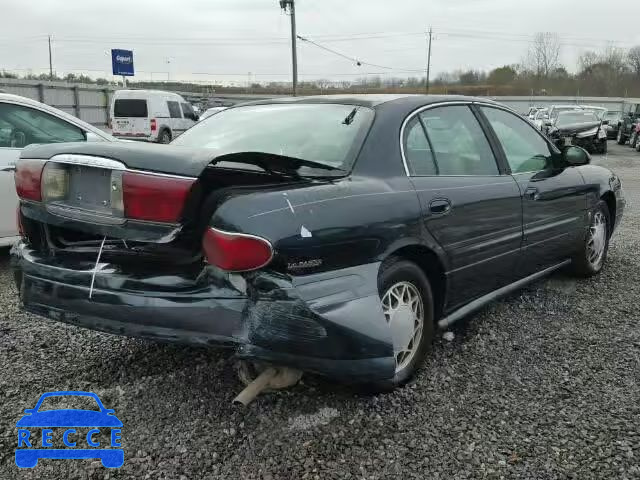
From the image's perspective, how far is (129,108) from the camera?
20.6 meters

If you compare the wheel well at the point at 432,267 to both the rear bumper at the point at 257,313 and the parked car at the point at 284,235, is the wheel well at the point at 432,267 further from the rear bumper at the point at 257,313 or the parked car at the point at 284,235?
the rear bumper at the point at 257,313

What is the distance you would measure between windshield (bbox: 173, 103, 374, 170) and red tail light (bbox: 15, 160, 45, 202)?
84 cm

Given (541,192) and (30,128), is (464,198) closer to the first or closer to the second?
(541,192)

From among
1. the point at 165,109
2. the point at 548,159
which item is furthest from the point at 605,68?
the point at 548,159

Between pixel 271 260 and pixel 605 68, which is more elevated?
pixel 605 68

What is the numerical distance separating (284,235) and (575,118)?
21.3 metres

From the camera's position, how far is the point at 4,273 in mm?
4840

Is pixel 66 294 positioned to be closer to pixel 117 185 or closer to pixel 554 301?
pixel 117 185

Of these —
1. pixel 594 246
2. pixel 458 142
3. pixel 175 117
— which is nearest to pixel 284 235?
pixel 458 142

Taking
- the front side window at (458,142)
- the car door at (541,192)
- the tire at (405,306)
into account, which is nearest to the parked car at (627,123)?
the car door at (541,192)

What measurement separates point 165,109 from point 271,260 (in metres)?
20.1

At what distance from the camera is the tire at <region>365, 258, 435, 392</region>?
8.73 feet

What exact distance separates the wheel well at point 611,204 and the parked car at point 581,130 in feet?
52.1

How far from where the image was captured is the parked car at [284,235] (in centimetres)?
227
